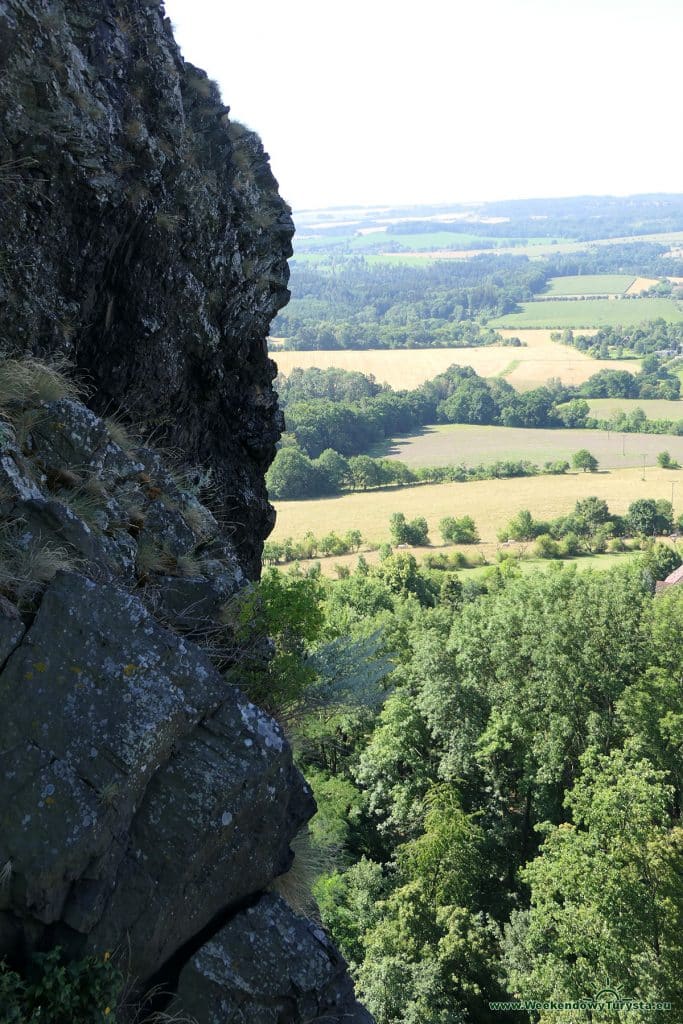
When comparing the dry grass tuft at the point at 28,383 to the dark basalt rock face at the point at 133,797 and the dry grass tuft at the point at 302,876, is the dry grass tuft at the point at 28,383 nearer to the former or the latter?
the dark basalt rock face at the point at 133,797

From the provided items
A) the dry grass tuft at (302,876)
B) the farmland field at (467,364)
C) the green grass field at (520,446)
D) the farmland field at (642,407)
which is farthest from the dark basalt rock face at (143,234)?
the farmland field at (467,364)

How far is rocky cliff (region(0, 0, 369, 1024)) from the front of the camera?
5.75 meters

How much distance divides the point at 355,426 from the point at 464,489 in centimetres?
3802

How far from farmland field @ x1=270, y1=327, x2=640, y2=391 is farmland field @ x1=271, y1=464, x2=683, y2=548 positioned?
56976 mm

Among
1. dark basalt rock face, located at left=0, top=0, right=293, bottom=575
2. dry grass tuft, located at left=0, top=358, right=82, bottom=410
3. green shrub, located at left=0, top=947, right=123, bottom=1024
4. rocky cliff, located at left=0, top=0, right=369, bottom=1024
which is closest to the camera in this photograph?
green shrub, located at left=0, top=947, right=123, bottom=1024

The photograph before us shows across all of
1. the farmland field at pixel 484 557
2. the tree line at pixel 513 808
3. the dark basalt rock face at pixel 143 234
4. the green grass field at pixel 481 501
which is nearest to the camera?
the dark basalt rock face at pixel 143 234

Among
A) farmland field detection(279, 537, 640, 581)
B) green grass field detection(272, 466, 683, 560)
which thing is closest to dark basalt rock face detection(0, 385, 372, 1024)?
farmland field detection(279, 537, 640, 581)

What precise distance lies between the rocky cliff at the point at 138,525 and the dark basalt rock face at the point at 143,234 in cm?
3

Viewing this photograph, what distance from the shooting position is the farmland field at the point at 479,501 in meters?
84.6

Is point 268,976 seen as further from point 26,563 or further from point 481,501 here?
point 481,501

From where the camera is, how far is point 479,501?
91375 mm

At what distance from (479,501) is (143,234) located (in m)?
82.8

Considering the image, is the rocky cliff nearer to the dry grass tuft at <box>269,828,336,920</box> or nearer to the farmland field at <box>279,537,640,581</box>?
the dry grass tuft at <box>269,828,336,920</box>

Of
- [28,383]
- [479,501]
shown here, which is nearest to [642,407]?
[479,501]
